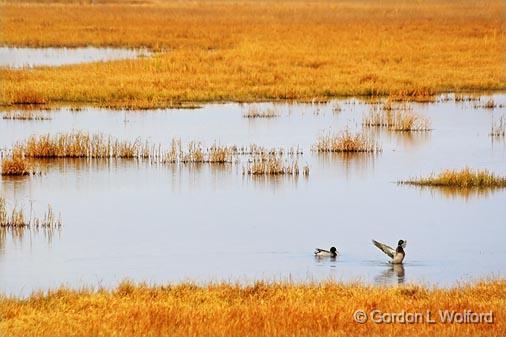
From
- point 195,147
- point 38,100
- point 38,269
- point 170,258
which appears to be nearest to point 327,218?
point 170,258

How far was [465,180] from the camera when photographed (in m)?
19.4

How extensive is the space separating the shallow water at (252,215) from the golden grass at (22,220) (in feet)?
0.75

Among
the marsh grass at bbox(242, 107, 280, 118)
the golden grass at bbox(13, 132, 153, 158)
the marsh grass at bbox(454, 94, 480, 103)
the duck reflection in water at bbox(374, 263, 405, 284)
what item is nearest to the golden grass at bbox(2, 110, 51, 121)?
the golden grass at bbox(13, 132, 153, 158)

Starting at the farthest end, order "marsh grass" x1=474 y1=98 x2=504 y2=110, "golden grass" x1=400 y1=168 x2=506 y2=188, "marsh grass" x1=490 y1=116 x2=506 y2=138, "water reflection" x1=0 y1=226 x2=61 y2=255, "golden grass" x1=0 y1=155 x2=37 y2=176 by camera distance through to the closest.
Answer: "marsh grass" x1=474 y1=98 x2=504 y2=110, "marsh grass" x1=490 y1=116 x2=506 y2=138, "golden grass" x1=0 y1=155 x2=37 y2=176, "golden grass" x1=400 y1=168 x2=506 y2=188, "water reflection" x1=0 y1=226 x2=61 y2=255

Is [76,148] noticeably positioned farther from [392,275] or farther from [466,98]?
[466,98]

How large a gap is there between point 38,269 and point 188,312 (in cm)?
404

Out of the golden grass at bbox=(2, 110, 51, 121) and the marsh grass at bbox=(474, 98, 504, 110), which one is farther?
the marsh grass at bbox=(474, 98, 504, 110)

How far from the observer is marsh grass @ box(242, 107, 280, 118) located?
28.6 metres

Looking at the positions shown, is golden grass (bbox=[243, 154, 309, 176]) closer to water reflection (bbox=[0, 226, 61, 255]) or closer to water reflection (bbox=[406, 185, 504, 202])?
water reflection (bbox=[406, 185, 504, 202])

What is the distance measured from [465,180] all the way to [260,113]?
1015cm

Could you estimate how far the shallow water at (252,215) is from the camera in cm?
1330

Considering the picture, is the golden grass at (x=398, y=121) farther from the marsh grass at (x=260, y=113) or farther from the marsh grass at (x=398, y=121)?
the marsh grass at (x=260, y=113)

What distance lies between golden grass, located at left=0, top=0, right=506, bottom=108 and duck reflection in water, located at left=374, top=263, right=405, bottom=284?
17421 mm

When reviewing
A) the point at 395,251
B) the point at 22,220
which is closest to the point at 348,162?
the point at 22,220
